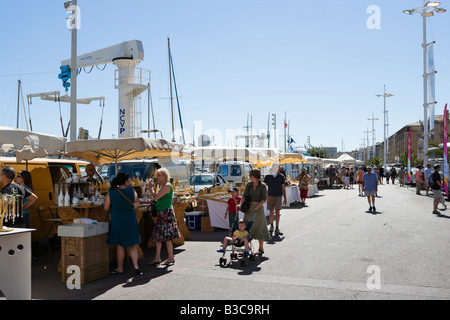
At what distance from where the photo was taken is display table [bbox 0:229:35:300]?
17.5 ft

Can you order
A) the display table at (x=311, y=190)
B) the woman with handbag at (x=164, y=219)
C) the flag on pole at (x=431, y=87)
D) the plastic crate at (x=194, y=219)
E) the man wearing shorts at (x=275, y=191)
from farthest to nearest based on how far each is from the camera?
the flag on pole at (x=431, y=87), the display table at (x=311, y=190), the plastic crate at (x=194, y=219), the man wearing shorts at (x=275, y=191), the woman with handbag at (x=164, y=219)

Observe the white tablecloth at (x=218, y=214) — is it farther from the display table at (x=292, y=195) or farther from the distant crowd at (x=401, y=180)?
the display table at (x=292, y=195)

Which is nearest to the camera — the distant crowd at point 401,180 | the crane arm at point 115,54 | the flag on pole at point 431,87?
the distant crowd at point 401,180

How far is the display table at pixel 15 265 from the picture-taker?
534 centimetres

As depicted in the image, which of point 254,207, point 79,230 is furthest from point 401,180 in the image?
point 79,230

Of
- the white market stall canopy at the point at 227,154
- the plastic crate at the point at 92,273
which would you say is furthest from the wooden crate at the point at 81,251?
the white market stall canopy at the point at 227,154

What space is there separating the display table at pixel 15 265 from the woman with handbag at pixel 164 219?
2.70 m

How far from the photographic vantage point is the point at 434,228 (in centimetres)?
1177

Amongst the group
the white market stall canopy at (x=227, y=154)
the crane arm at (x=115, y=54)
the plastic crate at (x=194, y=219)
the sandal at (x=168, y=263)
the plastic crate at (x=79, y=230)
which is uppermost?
the crane arm at (x=115, y=54)

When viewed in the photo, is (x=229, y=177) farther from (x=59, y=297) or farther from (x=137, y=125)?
(x=59, y=297)

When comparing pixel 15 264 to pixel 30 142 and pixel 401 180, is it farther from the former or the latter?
pixel 401 180

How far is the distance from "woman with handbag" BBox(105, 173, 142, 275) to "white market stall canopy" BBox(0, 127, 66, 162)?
6.18 ft

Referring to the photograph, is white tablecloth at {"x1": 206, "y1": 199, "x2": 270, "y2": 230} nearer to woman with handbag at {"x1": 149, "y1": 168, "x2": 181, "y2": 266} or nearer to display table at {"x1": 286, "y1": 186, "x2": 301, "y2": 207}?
woman with handbag at {"x1": 149, "y1": 168, "x2": 181, "y2": 266}
